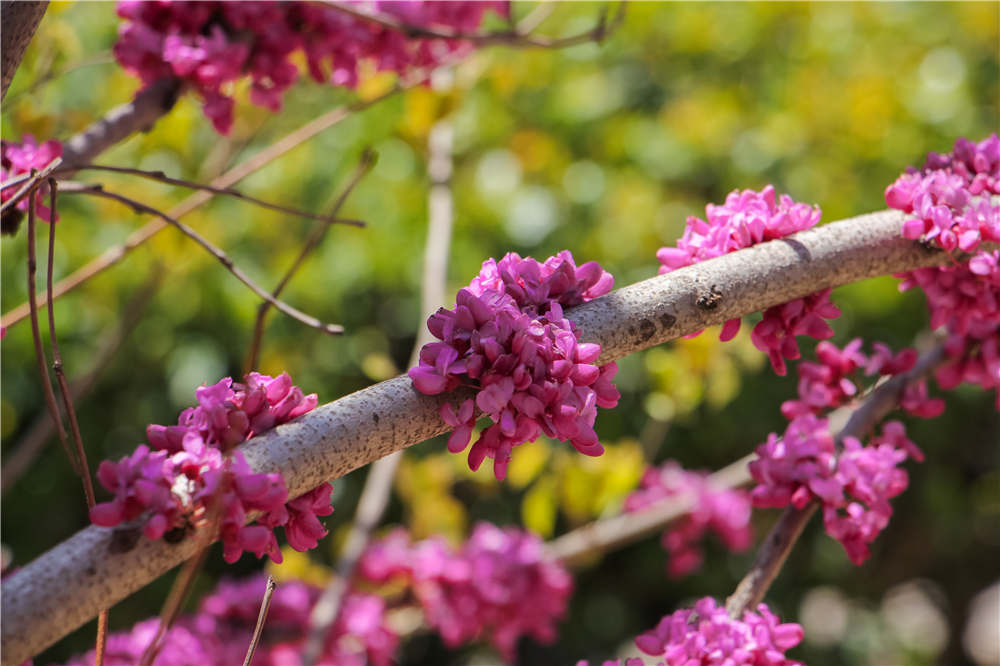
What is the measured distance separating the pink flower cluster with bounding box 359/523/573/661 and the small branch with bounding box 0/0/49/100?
1415 mm

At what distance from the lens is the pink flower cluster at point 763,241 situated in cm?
102

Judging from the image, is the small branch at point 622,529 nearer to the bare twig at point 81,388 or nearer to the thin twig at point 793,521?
the thin twig at point 793,521

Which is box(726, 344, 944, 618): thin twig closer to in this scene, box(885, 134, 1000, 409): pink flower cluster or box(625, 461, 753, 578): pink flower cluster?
box(885, 134, 1000, 409): pink flower cluster

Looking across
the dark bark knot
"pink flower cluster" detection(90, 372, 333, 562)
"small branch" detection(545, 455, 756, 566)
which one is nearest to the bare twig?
"pink flower cluster" detection(90, 372, 333, 562)

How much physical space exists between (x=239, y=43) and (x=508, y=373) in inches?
34.1

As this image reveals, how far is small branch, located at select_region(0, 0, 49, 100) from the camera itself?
944 millimetres

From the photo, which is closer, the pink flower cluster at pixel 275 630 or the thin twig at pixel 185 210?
the thin twig at pixel 185 210

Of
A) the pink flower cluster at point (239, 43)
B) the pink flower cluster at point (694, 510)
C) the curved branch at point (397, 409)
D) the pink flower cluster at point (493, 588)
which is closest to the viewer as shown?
the curved branch at point (397, 409)

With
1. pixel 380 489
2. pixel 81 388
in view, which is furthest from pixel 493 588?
pixel 81 388

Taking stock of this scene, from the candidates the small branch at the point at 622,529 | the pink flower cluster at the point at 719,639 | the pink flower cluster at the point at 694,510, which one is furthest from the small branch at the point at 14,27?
the pink flower cluster at the point at 694,510

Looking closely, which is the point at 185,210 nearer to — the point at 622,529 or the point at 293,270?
the point at 293,270

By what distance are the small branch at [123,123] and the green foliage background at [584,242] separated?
59 cm

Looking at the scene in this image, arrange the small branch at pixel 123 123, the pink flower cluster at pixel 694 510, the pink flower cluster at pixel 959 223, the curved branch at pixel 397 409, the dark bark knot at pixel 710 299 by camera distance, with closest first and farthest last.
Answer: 1. the curved branch at pixel 397 409
2. the dark bark knot at pixel 710 299
3. the pink flower cluster at pixel 959 223
4. the small branch at pixel 123 123
5. the pink flower cluster at pixel 694 510

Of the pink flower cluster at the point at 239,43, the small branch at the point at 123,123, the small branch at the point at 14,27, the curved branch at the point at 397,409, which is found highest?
the small branch at the point at 14,27
